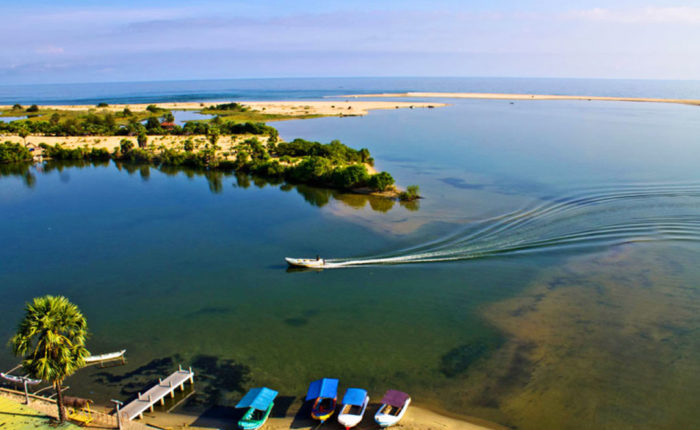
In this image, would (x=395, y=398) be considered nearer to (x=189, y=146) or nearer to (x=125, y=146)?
(x=189, y=146)

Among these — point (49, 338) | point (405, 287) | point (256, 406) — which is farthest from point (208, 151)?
point (256, 406)

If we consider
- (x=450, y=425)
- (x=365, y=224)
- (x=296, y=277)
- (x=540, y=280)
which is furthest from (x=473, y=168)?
(x=450, y=425)

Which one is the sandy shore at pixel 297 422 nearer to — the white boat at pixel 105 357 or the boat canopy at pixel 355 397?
the boat canopy at pixel 355 397

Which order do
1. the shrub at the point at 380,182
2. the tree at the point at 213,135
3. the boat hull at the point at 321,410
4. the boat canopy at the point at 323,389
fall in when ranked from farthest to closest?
the tree at the point at 213,135 → the shrub at the point at 380,182 → the boat canopy at the point at 323,389 → the boat hull at the point at 321,410

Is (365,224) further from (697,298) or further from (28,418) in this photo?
(28,418)

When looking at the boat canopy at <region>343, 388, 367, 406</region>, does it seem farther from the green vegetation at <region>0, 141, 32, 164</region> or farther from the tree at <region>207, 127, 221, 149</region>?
the green vegetation at <region>0, 141, 32, 164</region>

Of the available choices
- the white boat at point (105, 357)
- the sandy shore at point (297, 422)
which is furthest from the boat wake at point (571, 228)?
the sandy shore at point (297, 422)
